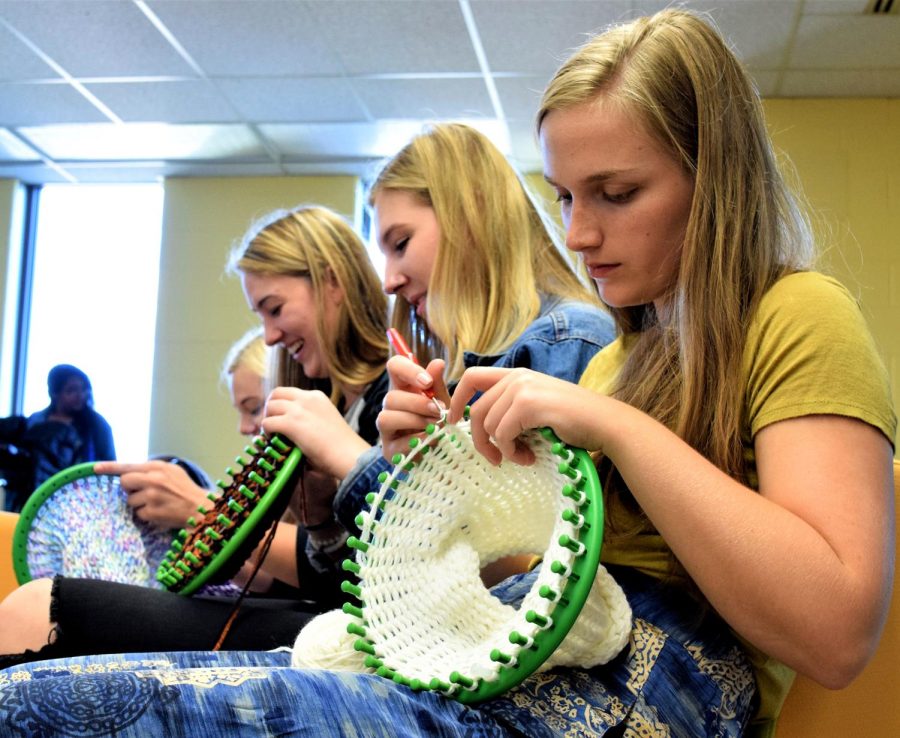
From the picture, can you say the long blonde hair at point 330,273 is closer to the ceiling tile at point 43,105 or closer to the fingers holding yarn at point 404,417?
the fingers holding yarn at point 404,417

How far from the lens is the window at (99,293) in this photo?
5.02 meters

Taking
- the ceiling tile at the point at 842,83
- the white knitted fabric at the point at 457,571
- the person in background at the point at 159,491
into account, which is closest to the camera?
the white knitted fabric at the point at 457,571

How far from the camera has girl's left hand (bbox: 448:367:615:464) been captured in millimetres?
706

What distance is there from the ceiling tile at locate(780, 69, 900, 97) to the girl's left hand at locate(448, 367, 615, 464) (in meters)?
3.49

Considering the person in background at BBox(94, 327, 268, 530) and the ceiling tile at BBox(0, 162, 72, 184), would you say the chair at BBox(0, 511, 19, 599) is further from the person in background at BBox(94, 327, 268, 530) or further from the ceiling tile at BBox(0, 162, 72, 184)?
the ceiling tile at BBox(0, 162, 72, 184)

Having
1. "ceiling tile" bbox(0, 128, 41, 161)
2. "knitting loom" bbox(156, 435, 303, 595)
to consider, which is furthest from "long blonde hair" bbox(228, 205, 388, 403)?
"ceiling tile" bbox(0, 128, 41, 161)

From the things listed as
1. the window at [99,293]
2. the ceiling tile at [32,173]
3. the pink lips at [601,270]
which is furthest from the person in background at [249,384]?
the ceiling tile at [32,173]

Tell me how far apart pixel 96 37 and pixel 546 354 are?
3.11m

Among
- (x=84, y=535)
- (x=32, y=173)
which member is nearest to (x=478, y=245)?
(x=84, y=535)

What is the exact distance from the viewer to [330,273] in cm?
178

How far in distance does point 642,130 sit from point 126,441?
4.44m

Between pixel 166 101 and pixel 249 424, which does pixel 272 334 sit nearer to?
pixel 249 424

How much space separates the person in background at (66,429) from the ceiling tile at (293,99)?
4.39ft

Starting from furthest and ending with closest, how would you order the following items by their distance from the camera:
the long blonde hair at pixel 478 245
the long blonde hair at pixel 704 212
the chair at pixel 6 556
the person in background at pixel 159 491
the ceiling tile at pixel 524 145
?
the ceiling tile at pixel 524 145
the chair at pixel 6 556
the person in background at pixel 159 491
the long blonde hair at pixel 478 245
the long blonde hair at pixel 704 212
